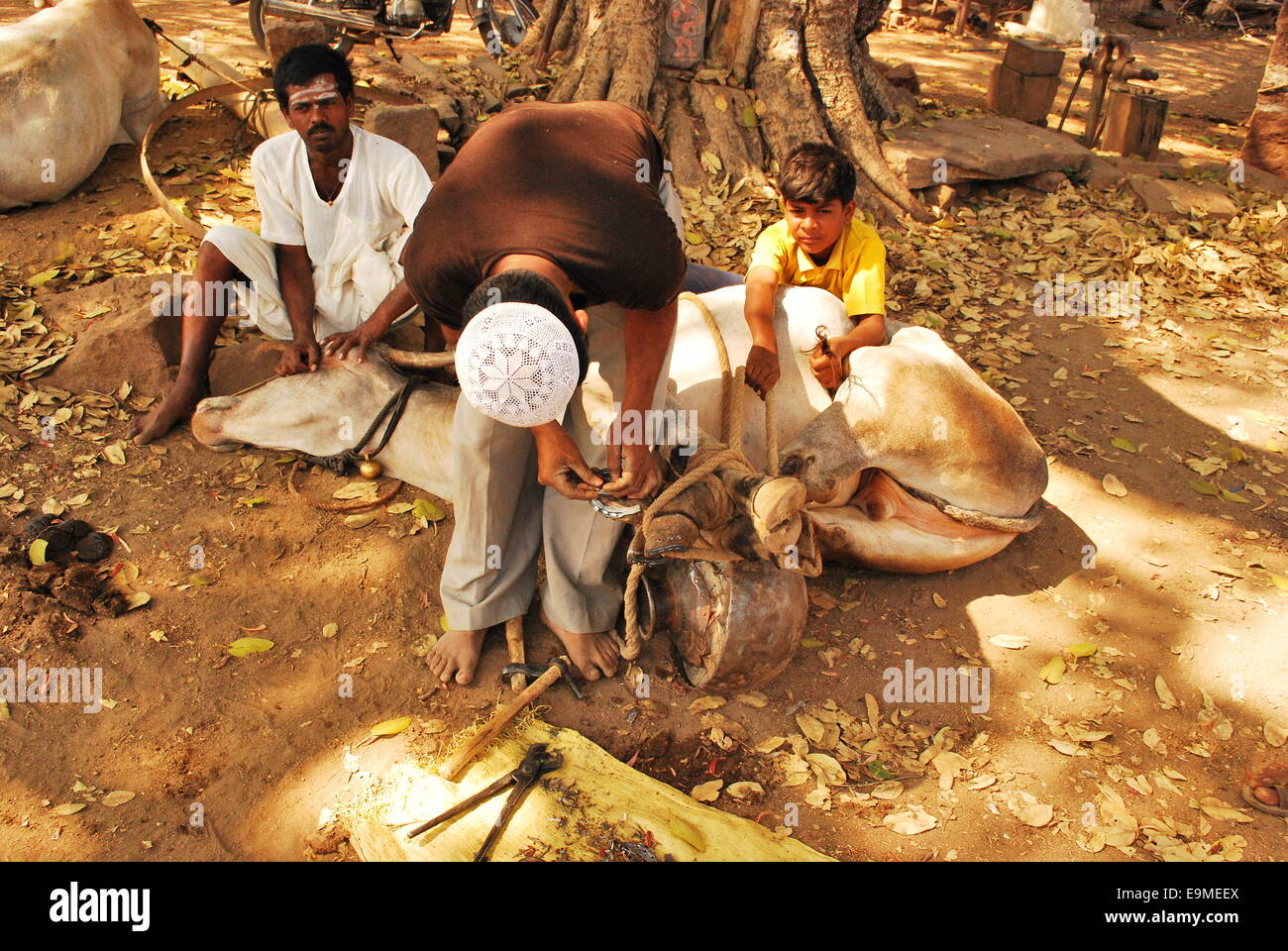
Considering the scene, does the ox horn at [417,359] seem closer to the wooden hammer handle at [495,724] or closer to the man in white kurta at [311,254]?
the man in white kurta at [311,254]

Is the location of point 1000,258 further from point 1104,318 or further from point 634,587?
point 634,587

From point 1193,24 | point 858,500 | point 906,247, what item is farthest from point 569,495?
point 1193,24

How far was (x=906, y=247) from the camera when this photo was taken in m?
5.02

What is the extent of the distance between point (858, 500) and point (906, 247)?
2.39 meters

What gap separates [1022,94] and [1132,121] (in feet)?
2.65

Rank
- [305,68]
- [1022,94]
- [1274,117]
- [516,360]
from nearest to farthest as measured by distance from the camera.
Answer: [516,360]
[305,68]
[1274,117]
[1022,94]

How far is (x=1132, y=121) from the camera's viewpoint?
6.38m

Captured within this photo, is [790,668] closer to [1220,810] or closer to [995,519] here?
[995,519]

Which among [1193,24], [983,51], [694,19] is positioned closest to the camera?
[694,19]

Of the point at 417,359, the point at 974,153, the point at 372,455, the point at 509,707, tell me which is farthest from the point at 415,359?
the point at 974,153

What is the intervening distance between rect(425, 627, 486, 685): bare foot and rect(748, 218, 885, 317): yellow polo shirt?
1555mm

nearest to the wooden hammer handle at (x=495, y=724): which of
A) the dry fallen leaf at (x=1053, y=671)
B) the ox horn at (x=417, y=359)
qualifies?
the ox horn at (x=417, y=359)

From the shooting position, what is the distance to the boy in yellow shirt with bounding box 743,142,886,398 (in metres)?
A: 3.01

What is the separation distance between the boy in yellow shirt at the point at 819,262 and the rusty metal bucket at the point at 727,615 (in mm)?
642
